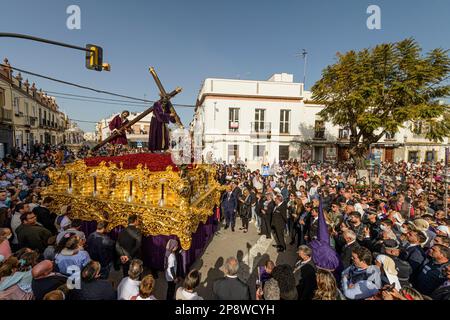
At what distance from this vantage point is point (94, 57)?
801cm

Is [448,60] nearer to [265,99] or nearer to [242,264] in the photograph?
[265,99]

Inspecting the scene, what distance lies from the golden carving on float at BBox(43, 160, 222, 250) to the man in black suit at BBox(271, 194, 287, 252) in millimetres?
2349

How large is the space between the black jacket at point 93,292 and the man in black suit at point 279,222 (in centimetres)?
496

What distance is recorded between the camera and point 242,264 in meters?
5.91

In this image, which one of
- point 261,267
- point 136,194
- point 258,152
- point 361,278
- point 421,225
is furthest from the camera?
point 258,152

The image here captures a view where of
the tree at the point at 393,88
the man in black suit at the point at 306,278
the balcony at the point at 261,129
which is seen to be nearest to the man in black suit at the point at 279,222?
the man in black suit at the point at 306,278

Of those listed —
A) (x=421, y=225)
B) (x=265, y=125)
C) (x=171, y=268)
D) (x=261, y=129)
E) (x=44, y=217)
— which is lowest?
(x=171, y=268)

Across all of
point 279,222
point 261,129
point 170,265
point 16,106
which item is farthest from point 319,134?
point 16,106

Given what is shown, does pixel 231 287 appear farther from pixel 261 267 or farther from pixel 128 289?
pixel 128 289

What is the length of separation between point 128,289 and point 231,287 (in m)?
1.46

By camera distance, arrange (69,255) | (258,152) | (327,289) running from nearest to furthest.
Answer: (327,289)
(69,255)
(258,152)

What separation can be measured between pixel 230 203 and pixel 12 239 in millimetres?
6203

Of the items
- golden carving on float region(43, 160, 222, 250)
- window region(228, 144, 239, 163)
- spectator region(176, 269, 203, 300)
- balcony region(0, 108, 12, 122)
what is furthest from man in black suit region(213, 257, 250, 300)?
balcony region(0, 108, 12, 122)

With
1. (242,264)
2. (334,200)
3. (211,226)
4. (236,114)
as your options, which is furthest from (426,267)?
(236,114)
